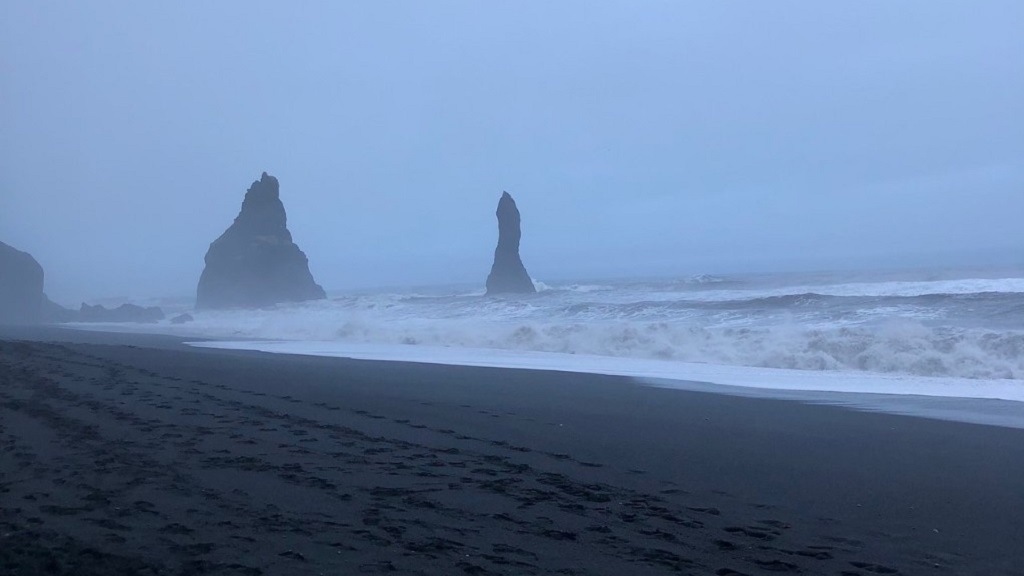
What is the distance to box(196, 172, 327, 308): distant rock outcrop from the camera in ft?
200

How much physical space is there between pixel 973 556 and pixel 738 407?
5.76 metres

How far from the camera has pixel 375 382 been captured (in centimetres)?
1285

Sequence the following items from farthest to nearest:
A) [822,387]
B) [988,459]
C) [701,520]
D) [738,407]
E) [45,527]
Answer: [822,387] < [738,407] < [988,459] < [701,520] < [45,527]

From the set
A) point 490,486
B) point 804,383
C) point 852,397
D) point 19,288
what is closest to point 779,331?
point 804,383

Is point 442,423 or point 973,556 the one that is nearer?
point 973,556

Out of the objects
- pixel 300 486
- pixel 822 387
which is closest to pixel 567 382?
pixel 822 387

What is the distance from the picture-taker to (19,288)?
50844 mm

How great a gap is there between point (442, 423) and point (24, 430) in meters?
4.23

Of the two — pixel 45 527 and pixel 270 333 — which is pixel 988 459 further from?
pixel 270 333

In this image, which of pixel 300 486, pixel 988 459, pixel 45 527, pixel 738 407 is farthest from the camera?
pixel 738 407

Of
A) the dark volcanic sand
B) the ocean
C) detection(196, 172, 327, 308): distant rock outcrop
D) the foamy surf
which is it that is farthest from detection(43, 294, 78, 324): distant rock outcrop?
the dark volcanic sand

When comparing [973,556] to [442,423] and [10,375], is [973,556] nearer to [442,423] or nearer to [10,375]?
[442,423]

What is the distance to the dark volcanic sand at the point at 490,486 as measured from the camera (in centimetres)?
442

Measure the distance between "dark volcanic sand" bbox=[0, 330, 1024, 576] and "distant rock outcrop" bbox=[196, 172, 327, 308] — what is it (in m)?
51.4
